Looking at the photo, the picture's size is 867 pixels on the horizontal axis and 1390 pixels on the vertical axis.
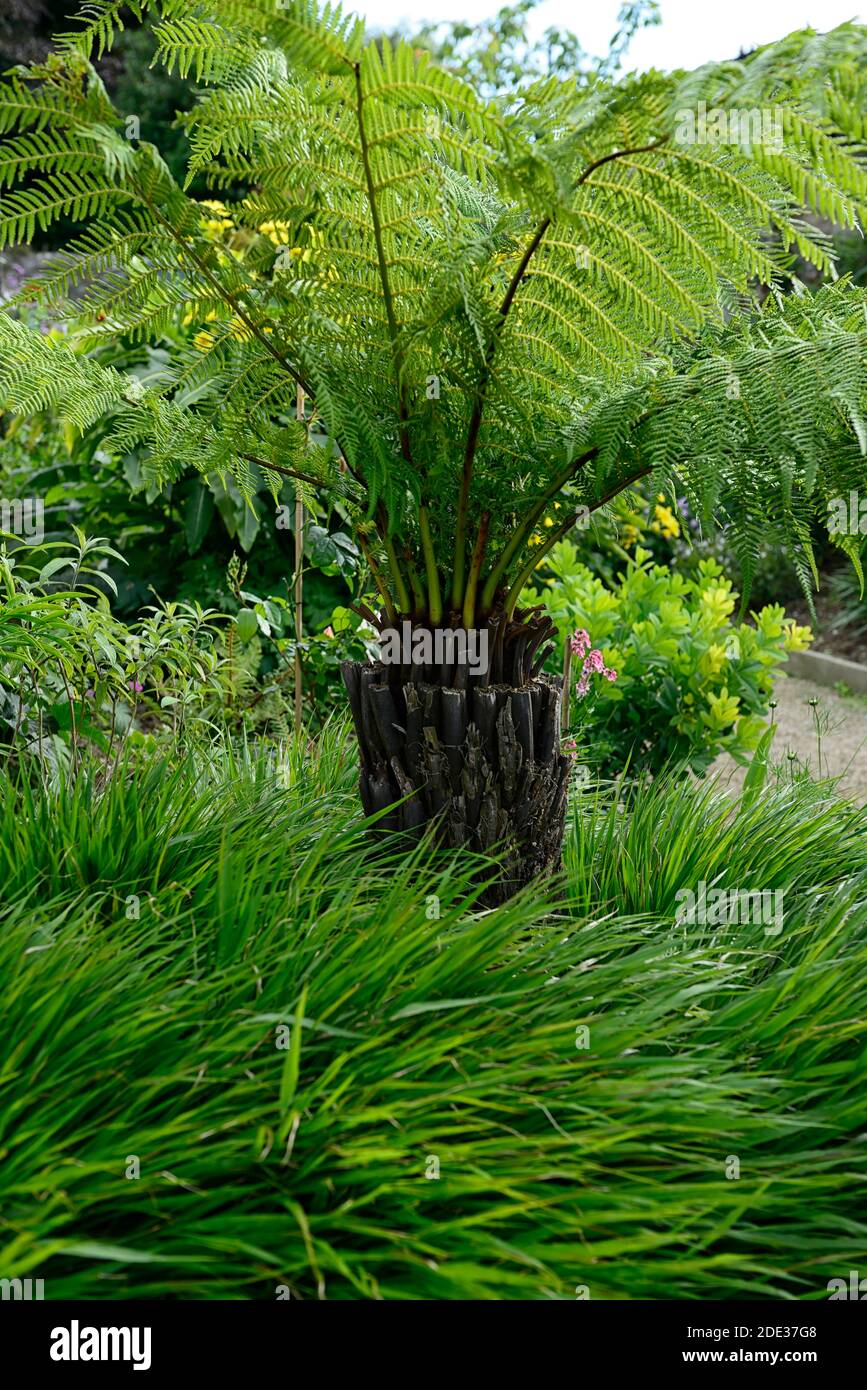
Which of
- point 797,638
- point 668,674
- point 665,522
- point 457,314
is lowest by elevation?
point 668,674

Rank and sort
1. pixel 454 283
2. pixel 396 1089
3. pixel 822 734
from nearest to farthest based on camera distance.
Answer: pixel 396 1089 → pixel 454 283 → pixel 822 734

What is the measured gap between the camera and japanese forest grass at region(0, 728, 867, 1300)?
4.88ft

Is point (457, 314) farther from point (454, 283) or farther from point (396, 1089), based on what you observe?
point (396, 1089)

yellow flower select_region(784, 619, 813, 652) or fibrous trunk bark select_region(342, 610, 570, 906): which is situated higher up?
yellow flower select_region(784, 619, 813, 652)

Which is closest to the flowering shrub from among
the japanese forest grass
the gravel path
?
the gravel path

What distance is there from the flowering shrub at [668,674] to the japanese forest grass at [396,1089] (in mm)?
1773

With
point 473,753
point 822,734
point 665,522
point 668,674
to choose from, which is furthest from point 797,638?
point 473,753

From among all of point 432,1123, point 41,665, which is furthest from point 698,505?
point 41,665

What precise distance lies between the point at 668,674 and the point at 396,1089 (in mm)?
2777

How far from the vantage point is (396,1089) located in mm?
1652

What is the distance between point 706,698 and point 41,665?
224 cm

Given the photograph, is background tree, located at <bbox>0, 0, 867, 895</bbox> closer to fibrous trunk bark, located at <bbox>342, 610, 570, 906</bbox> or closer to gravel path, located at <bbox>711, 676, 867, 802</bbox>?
fibrous trunk bark, located at <bbox>342, 610, 570, 906</bbox>

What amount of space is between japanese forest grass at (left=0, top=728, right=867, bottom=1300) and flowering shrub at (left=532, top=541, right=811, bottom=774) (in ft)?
5.82

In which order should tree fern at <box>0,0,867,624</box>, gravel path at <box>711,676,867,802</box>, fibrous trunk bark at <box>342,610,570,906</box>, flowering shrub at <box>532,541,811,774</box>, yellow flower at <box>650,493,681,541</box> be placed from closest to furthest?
tree fern at <box>0,0,867,624</box>, fibrous trunk bark at <box>342,610,570,906</box>, flowering shrub at <box>532,541,811,774</box>, gravel path at <box>711,676,867,802</box>, yellow flower at <box>650,493,681,541</box>
